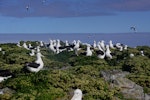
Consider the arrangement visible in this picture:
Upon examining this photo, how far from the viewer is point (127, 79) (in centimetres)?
2883

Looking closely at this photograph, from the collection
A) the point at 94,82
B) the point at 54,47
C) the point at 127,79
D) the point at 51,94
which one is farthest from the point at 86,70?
the point at 54,47

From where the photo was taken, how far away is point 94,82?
2548 centimetres

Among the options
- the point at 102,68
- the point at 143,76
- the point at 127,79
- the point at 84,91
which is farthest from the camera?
the point at 102,68

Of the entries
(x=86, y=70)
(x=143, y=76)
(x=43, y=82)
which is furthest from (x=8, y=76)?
(x=143, y=76)

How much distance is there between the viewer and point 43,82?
24.1 m

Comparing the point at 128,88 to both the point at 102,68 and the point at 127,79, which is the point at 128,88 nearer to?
the point at 127,79

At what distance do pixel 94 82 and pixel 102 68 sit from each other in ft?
26.6

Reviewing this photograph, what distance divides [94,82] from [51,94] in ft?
11.1

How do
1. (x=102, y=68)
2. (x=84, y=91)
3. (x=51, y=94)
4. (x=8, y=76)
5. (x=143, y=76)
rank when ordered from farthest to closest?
1. (x=102, y=68)
2. (x=143, y=76)
3. (x=8, y=76)
4. (x=84, y=91)
5. (x=51, y=94)

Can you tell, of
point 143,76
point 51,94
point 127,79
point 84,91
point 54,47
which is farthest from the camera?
point 54,47

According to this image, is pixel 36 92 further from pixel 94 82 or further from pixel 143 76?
pixel 143 76

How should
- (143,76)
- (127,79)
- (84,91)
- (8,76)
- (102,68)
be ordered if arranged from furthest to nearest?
(102,68) → (143,76) → (127,79) → (8,76) → (84,91)

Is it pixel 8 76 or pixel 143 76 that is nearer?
pixel 8 76

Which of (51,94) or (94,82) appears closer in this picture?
(51,94)
